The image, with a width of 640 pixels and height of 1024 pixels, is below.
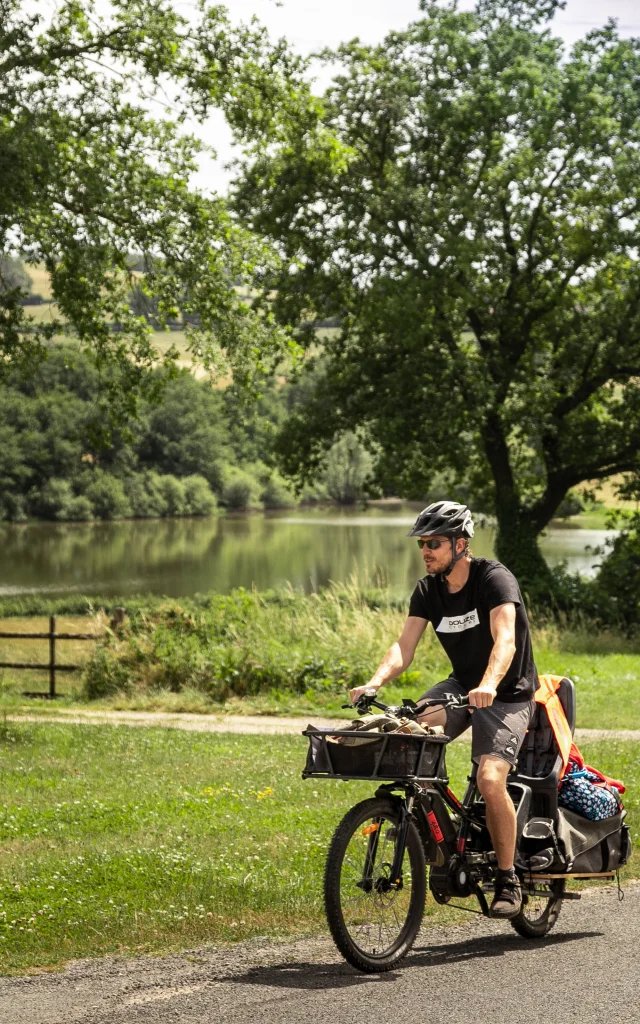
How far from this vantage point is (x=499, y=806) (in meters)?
5.31

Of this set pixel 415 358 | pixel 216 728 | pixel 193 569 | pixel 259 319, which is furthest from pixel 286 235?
pixel 193 569

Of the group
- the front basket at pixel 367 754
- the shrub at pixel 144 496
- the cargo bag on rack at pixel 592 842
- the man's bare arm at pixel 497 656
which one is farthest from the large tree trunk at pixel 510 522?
the shrub at pixel 144 496

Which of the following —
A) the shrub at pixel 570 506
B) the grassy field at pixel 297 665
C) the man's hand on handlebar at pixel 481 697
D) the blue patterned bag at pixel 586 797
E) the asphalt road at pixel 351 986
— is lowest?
the grassy field at pixel 297 665

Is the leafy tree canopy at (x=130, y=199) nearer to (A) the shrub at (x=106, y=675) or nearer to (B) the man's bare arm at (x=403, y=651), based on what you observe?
(A) the shrub at (x=106, y=675)

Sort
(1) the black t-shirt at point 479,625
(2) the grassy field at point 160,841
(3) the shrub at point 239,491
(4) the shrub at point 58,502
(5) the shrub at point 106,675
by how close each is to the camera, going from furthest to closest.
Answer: (3) the shrub at point 239,491
(4) the shrub at point 58,502
(5) the shrub at point 106,675
(2) the grassy field at point 160,841
(1) the black t-shirt at point 479,625

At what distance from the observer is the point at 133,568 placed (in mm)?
62656

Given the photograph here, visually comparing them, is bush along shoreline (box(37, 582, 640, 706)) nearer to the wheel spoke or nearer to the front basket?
the wheel spoke

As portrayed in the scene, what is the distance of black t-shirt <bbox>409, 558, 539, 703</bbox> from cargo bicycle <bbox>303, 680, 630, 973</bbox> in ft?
0.82

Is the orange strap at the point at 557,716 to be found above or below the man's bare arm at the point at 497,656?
below

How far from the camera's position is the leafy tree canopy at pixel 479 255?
29375mm

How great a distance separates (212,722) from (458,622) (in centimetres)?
943

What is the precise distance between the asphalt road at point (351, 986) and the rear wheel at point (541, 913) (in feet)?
0.21

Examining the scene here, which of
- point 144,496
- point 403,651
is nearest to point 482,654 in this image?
point 403,651

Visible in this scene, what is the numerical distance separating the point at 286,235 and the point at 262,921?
25.9m
